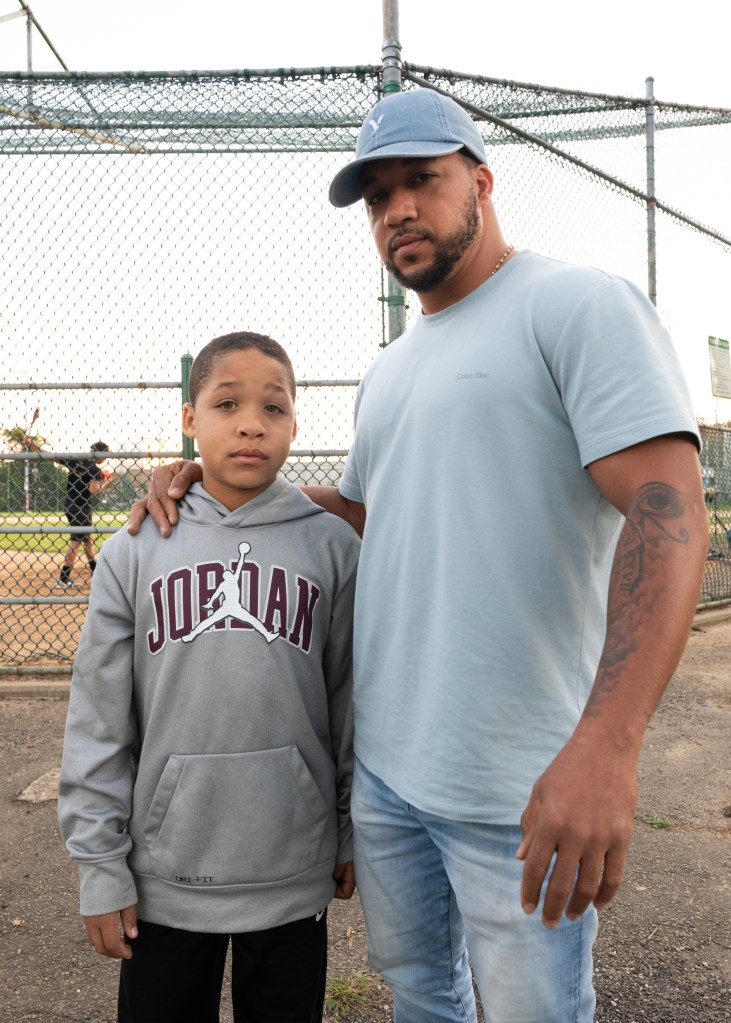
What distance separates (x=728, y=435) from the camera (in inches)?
329

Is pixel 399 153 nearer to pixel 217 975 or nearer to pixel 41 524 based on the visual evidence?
pixel 217 975

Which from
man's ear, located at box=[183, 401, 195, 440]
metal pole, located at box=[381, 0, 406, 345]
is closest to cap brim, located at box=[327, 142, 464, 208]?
man's ear, located at box=[183, 401, 195, 440]

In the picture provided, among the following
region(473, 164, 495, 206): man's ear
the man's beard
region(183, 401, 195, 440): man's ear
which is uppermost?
region(473, 164, 495, 206): man's ear

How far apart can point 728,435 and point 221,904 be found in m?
8.05

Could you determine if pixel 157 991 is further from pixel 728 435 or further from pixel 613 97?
pixel 728 435

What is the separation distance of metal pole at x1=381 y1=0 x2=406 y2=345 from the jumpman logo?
270 cm

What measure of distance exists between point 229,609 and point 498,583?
22.8 inches

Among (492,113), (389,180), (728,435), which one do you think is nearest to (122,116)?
(492,113)

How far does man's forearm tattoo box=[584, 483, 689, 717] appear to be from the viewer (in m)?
1.21

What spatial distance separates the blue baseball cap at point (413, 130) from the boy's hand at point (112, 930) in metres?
1.61

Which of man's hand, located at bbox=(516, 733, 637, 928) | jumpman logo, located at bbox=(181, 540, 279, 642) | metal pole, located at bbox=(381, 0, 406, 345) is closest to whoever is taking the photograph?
man's hand, located at bbox=(516, 733, 637, 928)

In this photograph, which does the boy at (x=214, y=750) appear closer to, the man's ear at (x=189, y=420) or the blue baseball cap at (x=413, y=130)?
the man's ear at (x=189, y=420)

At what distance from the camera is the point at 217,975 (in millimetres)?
1704

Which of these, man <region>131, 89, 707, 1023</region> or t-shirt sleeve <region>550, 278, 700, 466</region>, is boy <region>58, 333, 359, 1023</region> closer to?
man <region>131, 89, 707, 1023</region>
